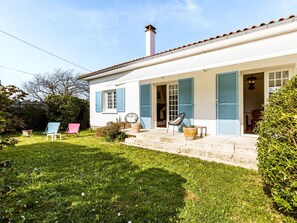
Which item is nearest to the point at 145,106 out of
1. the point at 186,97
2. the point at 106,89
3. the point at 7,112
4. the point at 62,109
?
the point at 186,97

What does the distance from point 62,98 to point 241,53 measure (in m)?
18.7

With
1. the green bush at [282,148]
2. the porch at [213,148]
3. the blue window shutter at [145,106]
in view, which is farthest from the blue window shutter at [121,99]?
the green bush at [282,148]

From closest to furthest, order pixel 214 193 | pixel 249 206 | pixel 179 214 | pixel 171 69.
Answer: pixel 179 214 < pixel 249 206 < pixel 214 193 < pixel 171 69

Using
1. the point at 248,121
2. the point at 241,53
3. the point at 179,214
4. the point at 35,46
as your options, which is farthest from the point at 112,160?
the point at 35,46

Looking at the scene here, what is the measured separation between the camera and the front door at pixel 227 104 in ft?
34.0

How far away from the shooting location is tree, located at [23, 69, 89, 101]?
4206 centimetres

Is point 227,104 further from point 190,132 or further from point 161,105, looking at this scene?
point 161,105

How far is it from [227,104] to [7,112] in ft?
35.0

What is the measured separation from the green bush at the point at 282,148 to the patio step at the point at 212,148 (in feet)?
11.3

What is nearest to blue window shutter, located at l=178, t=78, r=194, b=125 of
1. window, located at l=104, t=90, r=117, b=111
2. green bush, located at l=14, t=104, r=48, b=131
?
window, located at l=104, t=90, r=117, b=111

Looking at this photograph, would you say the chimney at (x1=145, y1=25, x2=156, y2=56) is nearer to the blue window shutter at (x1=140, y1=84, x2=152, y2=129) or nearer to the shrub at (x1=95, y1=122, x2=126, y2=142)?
the blue window shutter at (x1=140, y1=84, x2=152, y2=129)

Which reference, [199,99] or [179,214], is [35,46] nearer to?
Answer: [199,99]

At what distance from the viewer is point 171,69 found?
1022cm

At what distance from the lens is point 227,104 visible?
10.6 meters
